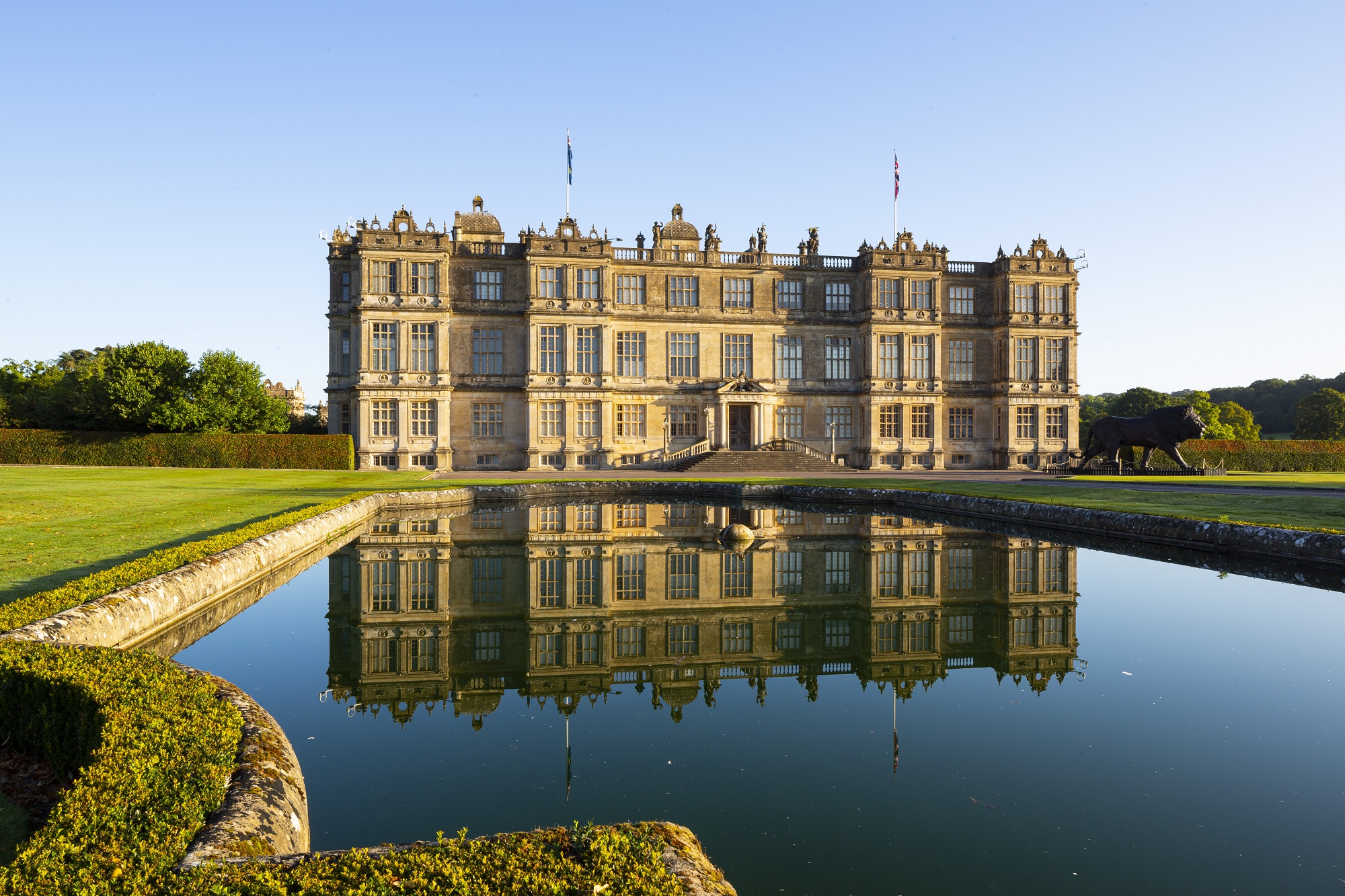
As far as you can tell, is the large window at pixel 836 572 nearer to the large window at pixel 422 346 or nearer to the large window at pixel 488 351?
the large window at pixel 488 351

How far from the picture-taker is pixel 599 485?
97.3ft

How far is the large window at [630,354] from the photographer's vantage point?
44.4 meters

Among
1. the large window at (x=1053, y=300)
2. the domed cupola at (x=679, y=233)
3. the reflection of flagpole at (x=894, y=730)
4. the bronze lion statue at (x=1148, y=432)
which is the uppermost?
the domed cupola at (x=679, y=233)

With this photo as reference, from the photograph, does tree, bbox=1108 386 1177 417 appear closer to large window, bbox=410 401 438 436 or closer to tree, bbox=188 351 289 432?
large window, bbox=410 401 438 436

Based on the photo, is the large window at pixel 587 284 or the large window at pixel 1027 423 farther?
the large window at pixel 1027 423

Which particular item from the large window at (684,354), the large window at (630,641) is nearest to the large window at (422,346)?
→ the large window at (684,354)

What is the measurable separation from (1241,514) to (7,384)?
62.4 m

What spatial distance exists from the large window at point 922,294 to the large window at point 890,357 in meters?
2.29

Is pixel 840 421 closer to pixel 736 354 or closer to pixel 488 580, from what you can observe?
pixel 736 354

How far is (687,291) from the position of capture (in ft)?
148

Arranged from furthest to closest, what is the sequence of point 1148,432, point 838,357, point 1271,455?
point 838,357 < point 1271,455 < point 1148,432

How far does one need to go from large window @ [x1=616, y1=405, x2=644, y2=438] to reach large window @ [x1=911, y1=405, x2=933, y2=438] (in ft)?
51.9

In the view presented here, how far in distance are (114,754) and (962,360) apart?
48.0 metres

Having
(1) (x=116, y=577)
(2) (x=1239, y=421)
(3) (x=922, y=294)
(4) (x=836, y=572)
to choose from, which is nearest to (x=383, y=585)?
(1) (x=116, y=577)
